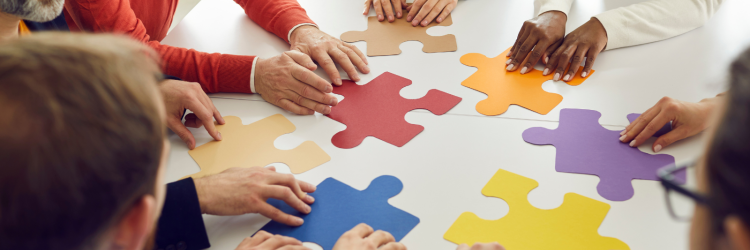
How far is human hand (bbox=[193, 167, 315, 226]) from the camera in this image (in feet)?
3.36

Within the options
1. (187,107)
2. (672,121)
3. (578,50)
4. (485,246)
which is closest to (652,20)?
(578,50)

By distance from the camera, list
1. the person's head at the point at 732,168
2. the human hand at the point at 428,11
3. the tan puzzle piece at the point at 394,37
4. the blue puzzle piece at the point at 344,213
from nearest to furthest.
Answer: the person's head at the point at 732,168 < the blue puzzle piece at the point at 344,213 < the tan puzzle piece at the point at 394,37 < the human hand at the point at 428,11

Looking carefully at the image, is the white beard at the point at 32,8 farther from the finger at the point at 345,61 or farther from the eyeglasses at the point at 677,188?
the eyeglasses at the point at 677,188

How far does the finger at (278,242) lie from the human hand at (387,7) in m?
1.02

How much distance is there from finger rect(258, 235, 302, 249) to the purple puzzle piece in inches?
24.4

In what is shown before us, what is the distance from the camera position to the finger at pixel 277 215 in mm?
1020

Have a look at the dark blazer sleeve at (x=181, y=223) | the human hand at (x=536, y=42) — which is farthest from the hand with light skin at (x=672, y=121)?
the dark blazer sleeve at (x=181, y=223)

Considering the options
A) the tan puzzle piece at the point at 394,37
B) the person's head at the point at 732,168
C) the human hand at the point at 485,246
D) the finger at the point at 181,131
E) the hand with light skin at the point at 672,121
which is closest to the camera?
the person's head at the point at 732,168

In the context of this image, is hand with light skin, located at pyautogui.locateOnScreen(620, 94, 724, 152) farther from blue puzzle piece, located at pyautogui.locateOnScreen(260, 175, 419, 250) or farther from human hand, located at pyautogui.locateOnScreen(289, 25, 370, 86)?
human hand, located at pyautogui.locateOnScreen(289, 25, 370, 86)

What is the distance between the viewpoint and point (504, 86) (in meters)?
1.42

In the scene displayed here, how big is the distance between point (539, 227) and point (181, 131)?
0.90 meters

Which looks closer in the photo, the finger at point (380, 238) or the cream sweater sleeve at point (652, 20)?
the finger at point (380, 238)

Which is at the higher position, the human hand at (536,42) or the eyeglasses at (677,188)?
the eyeglasses at (677,188)

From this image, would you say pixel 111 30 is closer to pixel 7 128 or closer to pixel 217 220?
pixel 217 220
